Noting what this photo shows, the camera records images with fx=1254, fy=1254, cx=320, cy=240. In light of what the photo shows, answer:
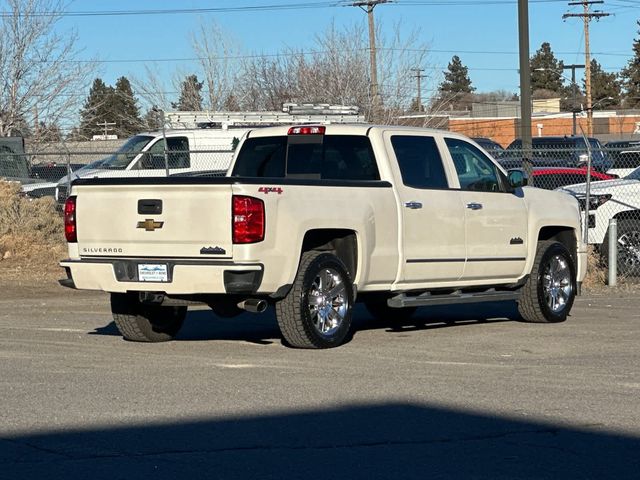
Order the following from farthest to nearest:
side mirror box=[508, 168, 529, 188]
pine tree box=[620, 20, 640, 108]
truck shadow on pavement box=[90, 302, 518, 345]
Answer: pine tree box=[620, 20, 640, 108]
side mirror box=[508, 168, 529, 188]
truck shadow on pavement box=[90, 302, 518, 345]

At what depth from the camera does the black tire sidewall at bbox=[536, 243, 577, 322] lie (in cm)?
1302

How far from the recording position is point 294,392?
8742mm

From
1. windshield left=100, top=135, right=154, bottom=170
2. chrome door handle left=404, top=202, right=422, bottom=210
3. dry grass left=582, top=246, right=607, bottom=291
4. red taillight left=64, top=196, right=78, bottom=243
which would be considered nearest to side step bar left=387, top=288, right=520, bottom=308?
chrome door handle left=404, top=202, right=422, bottom=210

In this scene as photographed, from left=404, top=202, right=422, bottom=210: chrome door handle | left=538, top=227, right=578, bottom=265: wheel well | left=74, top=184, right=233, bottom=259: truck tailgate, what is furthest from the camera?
left=538, top=227, right=578, bottom=265: wheel well

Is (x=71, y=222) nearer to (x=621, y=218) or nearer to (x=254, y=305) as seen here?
(x=254, y=305)

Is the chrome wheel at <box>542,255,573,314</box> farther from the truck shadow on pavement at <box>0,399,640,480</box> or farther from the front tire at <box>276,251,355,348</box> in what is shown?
the truck shadow on pavement at <box>0,399,640,480</box>

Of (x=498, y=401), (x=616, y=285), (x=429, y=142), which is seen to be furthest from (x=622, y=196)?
(x=498, y=401)

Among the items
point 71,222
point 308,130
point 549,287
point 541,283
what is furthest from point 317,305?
point 549,287

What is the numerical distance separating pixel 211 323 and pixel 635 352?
4769 millimetres

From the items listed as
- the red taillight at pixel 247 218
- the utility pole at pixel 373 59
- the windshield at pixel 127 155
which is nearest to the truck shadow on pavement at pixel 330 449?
the red taillight at pixel 247 218

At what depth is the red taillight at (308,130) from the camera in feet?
39.2

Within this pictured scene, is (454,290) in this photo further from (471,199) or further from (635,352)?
(635,352)

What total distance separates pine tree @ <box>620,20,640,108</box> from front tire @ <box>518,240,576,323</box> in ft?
300

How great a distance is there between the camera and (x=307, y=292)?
10.6 metres
